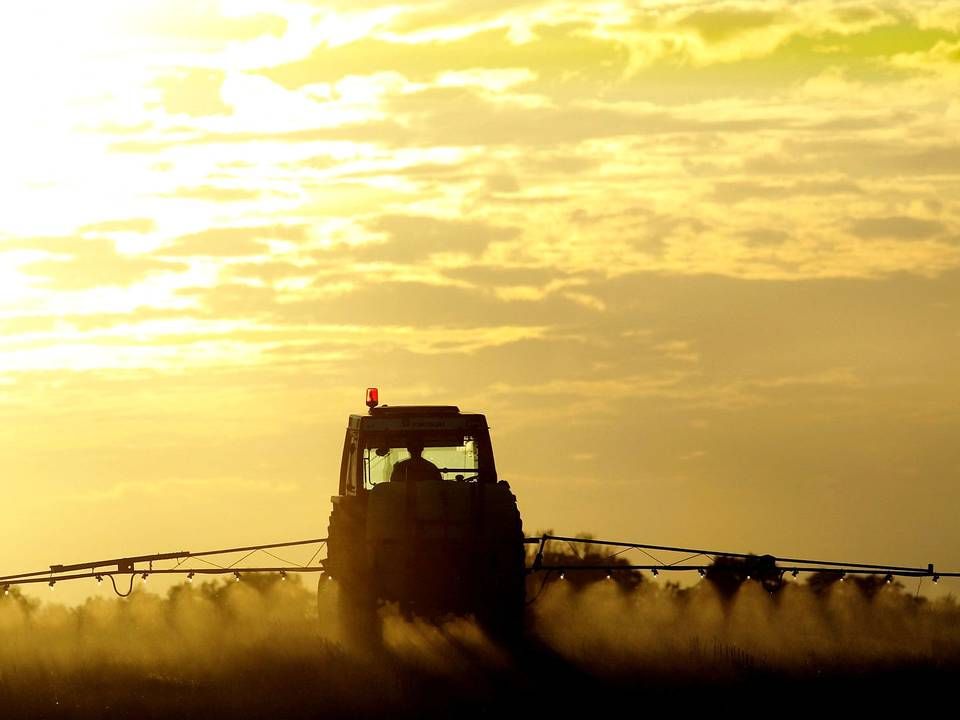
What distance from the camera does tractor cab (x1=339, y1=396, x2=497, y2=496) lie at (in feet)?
97.5

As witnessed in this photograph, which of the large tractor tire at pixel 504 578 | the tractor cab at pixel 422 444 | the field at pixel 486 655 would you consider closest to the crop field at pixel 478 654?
the field at pixel 486 655

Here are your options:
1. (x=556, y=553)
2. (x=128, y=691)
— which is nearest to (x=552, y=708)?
(x=128, y=691)

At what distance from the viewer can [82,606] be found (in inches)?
1497

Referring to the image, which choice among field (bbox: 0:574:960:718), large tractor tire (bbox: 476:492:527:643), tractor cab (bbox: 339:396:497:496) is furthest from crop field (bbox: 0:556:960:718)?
tractor cab (bbox: 339:396:497:496)

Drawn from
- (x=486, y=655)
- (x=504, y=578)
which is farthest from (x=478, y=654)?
(x=504, y=578)

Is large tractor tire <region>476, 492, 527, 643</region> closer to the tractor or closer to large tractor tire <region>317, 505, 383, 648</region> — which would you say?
the tractor

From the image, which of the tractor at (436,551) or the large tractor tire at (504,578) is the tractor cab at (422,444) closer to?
the tractor at (436,551)

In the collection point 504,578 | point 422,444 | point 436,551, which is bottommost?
point 504,578

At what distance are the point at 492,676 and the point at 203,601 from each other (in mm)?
11982

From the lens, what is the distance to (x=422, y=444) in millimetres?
29781

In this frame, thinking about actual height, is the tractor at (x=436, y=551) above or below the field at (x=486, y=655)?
above

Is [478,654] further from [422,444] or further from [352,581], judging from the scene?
[422,444]

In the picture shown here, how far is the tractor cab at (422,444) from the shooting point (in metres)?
29.7

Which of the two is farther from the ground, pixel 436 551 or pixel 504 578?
pixel 436 551
